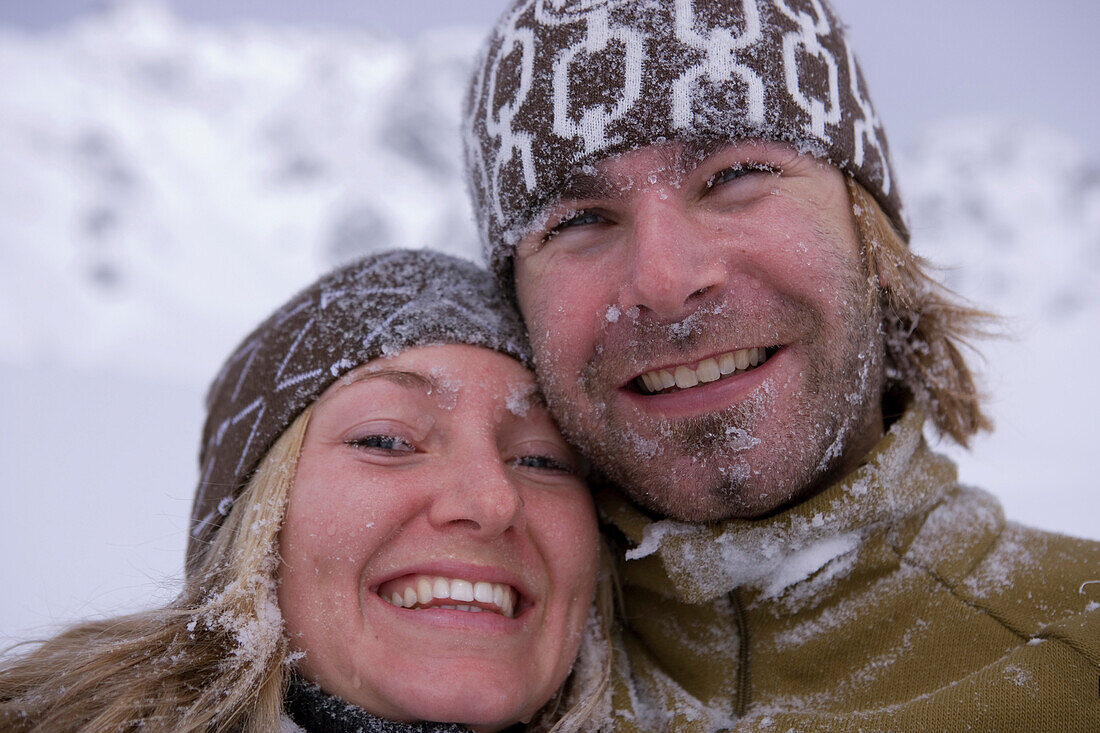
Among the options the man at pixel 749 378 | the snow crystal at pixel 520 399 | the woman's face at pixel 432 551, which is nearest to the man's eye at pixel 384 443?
the woman's face at pixel 432 551

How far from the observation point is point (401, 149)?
28.6 metres

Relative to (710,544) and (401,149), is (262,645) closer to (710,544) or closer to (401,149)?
(710,544)

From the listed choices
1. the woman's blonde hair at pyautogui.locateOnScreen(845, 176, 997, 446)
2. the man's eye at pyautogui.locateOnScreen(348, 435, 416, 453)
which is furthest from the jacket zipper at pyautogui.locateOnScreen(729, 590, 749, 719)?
the man's eye at pyautogui.locateOnScreen(348, 435, 416, 453)

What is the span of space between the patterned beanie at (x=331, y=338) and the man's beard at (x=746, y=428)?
0.37 meters

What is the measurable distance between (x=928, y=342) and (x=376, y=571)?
1.56 m

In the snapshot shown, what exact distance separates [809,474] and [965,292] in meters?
0.96

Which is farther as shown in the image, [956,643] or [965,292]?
[965,292]

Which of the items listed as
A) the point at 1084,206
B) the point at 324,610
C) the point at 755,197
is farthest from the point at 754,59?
the point at 1084,206

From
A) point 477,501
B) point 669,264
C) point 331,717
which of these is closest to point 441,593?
point 477,501

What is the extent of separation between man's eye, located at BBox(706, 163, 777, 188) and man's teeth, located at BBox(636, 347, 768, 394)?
1.24ft

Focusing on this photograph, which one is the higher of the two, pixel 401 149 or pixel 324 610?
pixel 401 149

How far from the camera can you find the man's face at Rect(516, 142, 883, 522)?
1.63 metres

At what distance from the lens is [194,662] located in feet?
5.37

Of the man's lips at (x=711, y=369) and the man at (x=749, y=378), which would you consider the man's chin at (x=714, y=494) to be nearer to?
the man at (x=749, y=378)
